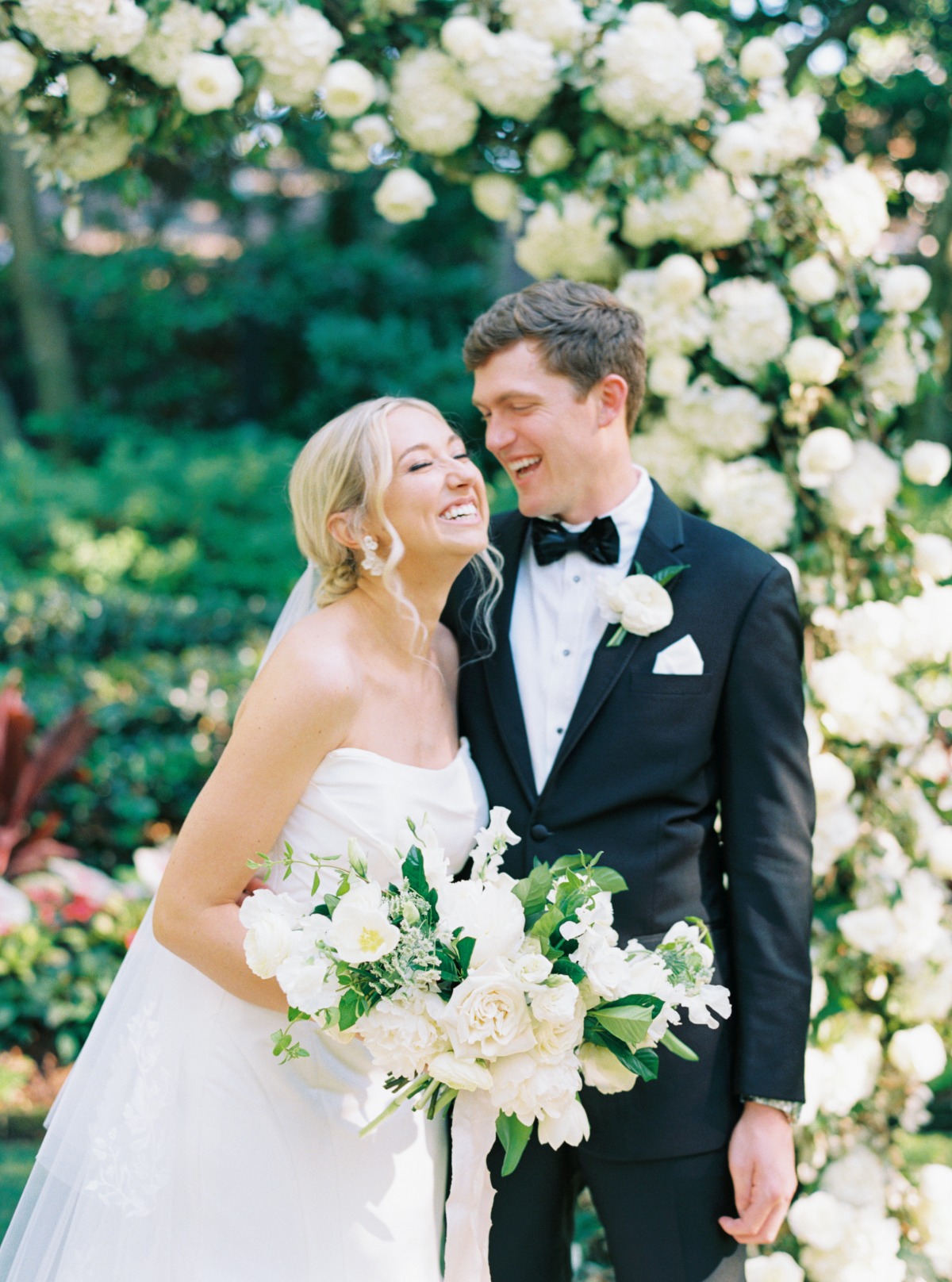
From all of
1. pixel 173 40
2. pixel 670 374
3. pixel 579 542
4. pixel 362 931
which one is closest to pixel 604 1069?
pixel 362 931

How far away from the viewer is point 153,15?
2811 millimetres

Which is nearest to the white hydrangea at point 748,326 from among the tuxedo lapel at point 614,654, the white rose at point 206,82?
the tuxedo lapel at point 614,654

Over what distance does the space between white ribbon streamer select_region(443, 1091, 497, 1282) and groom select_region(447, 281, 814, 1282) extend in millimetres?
314

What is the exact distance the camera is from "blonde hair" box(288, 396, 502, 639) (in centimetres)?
232

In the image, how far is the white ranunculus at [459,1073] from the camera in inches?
69.4

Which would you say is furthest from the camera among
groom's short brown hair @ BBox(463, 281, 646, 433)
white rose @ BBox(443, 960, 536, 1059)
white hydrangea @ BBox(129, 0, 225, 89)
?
white hydrangea @ BBox(129, 0, 225, 89)

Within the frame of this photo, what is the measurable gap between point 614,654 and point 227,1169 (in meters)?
1.26

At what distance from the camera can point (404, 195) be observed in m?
3.25

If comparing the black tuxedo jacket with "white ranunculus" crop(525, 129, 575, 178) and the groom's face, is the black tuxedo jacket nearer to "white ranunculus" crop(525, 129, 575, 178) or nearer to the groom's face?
the groom's face

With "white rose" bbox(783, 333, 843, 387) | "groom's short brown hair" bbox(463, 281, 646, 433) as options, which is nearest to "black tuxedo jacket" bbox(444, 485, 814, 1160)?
"groom's short brown hair" bbox(463, 281, 646, 433)

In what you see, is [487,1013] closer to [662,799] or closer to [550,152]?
[662,799]

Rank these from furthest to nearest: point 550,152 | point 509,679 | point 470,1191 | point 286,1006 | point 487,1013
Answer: point 550,152
point 509,679
point 286,1006
point 470,1191
point 487,1013

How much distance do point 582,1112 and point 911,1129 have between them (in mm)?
1663

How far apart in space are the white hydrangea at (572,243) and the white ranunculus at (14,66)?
A: 4.30ft
